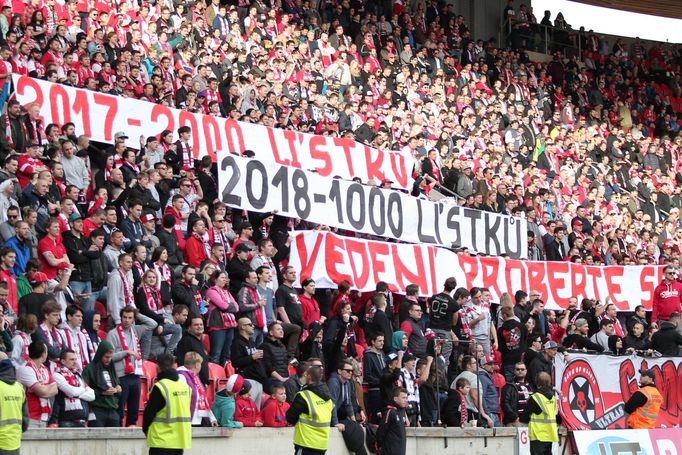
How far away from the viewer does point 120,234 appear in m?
15.1

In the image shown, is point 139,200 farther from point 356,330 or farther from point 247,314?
point 356,330

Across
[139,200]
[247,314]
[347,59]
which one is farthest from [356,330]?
[347,59]

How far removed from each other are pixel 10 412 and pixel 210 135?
9326 millimetres

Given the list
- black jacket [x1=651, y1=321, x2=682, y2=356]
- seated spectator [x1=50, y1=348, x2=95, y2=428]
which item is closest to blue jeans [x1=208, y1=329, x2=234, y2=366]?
seated spectator [x1=50, y1=348, x2=95, y2=428]

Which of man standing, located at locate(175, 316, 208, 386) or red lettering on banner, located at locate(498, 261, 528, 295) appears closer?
man standing, located at locate(175, 316, 208, 386)

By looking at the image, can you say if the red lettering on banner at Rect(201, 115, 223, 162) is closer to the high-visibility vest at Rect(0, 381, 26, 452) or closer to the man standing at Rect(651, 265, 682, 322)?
the man standing at Rect(651, 265, 682, 322)

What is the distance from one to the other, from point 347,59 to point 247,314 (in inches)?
480

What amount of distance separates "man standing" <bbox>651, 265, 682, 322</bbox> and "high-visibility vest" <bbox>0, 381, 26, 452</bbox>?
13.2 metres

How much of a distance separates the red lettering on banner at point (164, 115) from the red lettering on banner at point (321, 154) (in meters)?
2.61

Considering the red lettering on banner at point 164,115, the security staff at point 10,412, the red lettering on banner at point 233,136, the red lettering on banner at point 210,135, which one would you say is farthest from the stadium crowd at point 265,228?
the security staff at point 10,412

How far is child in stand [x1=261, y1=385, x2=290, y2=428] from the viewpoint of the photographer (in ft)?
46.7

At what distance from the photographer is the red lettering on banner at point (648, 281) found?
23.0 meters

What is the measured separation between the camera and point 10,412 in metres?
10.4

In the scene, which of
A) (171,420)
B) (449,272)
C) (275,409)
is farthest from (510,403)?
(171,420)
